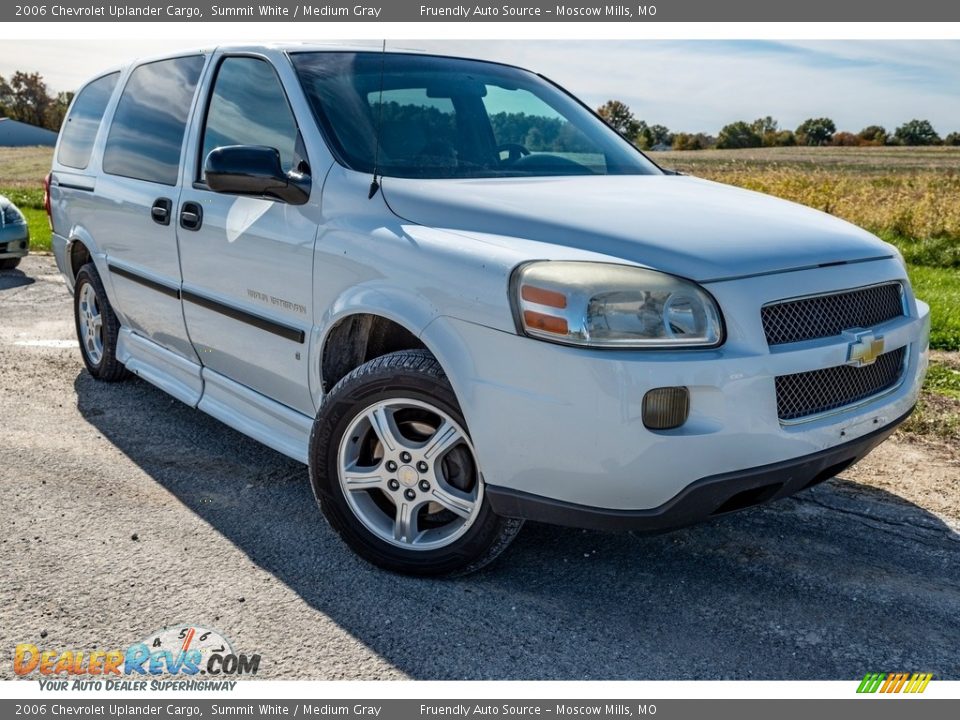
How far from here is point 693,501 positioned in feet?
8.52

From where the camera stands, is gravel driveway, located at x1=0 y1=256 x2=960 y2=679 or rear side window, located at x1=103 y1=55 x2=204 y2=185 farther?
rear side window, located at x1=103 y1=55 x2=204 y2=185

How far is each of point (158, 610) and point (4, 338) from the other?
14.9 feet

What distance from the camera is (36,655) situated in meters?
2.67

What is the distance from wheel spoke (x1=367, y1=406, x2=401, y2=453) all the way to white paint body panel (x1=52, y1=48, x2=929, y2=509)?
1.16ft

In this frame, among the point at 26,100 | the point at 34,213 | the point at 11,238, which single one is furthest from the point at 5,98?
the point at 11,238

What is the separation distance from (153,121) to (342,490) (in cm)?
250

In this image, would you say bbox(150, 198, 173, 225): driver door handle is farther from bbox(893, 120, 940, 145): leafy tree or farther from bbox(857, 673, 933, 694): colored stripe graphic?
bbox(893, 120, 940, 145): leafy tree

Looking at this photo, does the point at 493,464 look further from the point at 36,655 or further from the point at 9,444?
the point at 9,444

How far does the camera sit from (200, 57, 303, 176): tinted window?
3.60m

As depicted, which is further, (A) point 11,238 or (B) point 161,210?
(A) point 11,238

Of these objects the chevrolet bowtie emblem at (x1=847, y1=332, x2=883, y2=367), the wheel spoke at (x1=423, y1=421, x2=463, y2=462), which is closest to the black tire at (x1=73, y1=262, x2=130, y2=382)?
the wheel spoke at (x1=423, y1=421, x2=463, y2=462)

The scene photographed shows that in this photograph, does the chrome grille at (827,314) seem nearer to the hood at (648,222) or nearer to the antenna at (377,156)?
the hood at (648,222)

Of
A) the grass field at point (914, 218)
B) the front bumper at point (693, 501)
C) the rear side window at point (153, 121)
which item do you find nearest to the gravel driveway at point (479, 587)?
the front bumper at point (693, 501)

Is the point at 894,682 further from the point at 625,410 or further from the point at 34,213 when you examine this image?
A: the point at 34,213
